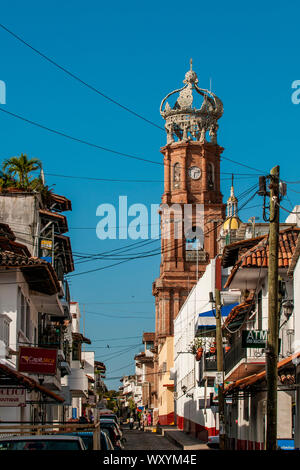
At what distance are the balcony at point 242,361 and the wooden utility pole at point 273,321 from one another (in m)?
8.56

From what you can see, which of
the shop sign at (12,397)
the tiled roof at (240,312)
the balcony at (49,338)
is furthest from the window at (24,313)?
the tiled roof at (240,312)

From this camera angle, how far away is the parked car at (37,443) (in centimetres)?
1296

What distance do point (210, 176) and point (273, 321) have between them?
87.7 metres

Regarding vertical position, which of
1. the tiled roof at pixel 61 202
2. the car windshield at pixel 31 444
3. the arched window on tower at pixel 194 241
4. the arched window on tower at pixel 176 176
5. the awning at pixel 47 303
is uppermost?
the arched window on tower at pixel 176 176

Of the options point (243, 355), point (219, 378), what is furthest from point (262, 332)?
point (219, 378)

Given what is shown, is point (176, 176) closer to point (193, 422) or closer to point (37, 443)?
point (193, 422)

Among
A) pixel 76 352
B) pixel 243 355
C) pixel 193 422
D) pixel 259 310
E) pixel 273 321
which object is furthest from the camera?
pixel 76 352

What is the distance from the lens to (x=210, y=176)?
106375 mm

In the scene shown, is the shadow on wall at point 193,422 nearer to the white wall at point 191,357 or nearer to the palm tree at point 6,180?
the white wall at point 191,357

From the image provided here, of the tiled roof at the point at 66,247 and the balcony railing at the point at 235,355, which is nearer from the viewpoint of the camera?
the balcony railing at the point at 235,355

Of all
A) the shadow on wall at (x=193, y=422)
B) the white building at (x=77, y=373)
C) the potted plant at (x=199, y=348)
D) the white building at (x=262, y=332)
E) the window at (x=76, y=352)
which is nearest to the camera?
the white building at (x=262, y=332)

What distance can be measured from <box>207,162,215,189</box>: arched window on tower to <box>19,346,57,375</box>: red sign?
254 feet

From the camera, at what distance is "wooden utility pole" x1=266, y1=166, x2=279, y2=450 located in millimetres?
18906
